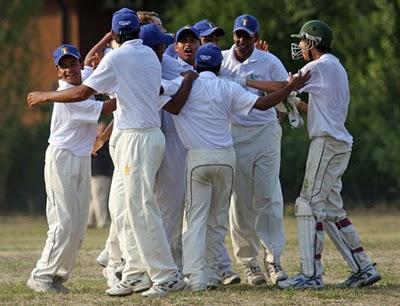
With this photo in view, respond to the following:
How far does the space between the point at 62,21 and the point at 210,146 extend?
26344 millimetres

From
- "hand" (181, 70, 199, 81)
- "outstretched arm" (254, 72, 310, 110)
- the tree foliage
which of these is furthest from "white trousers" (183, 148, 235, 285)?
the tree foliage

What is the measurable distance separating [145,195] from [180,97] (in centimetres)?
108

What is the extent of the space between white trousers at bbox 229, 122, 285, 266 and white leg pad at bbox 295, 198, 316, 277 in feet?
3.12

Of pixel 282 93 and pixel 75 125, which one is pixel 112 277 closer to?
pixel 75 125

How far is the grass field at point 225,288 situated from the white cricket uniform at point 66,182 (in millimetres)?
384

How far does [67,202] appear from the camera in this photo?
12.9 m

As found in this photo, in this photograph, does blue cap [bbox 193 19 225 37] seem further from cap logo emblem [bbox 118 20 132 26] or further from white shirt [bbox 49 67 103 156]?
cap logo emblem [bbox 118 20 132 26]

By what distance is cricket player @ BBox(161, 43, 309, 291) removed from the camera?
1259 centimetres

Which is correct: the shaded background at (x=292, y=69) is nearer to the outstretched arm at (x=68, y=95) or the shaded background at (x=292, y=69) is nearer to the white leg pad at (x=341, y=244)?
the white leg pad at (x=341, y=244)

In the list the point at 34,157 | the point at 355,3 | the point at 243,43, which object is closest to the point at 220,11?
the point at 355,3

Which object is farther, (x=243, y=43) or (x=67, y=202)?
(x=243, y=43)

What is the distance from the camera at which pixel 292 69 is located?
104 feet

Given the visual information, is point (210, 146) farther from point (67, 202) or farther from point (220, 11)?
point (220, 11)

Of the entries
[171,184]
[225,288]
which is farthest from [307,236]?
[171,184]
